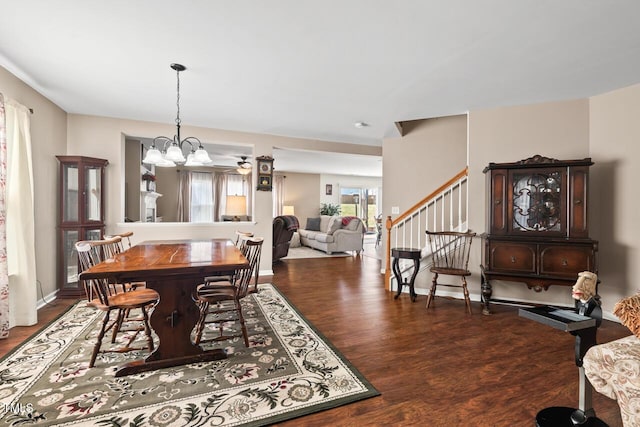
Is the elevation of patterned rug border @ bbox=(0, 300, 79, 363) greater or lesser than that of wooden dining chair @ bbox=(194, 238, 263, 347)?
lesser

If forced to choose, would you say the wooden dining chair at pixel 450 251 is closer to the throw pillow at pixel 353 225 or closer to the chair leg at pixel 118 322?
the chair leg at pixel 118 322

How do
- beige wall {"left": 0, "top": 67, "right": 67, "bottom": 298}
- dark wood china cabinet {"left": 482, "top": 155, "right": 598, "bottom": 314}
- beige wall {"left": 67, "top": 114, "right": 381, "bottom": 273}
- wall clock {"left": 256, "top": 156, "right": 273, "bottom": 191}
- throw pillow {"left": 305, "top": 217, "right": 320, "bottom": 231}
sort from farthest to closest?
throw pillow {"left": 305, "top": 217, "right": 320, "bottom": 231} < wall clock {"left": 256, "top": 156, "right": 273, "bottom": 191} < beige wall {"left": 67, "top": 114, "right": 381, "bottom": 273} < beige wall {"left": 0, "top": 67, "right": 67, "bottom": 298} < dark wood china cabinet {"left": 482, "top": 155, "right": 598, "bottom": 314}

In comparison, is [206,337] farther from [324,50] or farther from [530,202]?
[530,202]

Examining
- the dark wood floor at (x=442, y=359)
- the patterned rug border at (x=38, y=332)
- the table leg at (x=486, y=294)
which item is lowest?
the dark wood floor at (x=442, y=359)

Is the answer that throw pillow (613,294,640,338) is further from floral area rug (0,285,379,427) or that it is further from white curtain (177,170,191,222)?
white curtain (177,170,191,222)

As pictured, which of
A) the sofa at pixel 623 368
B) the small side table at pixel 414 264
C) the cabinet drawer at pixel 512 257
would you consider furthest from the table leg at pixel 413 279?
the sofa at pixel 623 368

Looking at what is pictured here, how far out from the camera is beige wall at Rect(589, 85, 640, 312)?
3.05 metres

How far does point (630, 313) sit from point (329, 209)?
30.2 ft

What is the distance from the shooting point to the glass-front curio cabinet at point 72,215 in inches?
147

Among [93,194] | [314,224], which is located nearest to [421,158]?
[314,224]

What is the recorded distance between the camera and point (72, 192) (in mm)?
3814

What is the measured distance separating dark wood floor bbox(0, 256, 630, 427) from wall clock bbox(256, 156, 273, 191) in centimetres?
A: 197

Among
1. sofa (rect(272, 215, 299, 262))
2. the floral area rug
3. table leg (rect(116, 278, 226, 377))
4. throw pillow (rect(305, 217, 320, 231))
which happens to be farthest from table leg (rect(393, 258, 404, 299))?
throw pillow (rect(305, 217, 320, 231))

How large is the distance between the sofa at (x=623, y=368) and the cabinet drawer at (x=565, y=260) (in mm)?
1707
